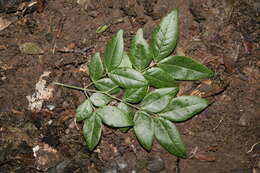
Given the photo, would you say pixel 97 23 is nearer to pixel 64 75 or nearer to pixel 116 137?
pixel 64 75

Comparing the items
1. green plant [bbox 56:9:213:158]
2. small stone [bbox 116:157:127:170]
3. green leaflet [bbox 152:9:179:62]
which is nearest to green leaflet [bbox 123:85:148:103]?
green plant [bbox 56:9:213:158]

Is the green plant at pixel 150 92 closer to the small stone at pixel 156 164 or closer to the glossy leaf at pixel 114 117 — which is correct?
the glossy leaf at pixel 114 117

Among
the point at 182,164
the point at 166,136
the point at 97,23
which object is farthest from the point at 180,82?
the point at 97,23

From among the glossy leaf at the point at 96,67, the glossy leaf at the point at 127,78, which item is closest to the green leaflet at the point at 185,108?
the glossy leaf at the point at 127,78

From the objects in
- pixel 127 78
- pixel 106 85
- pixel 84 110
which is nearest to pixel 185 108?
pixel 127 78

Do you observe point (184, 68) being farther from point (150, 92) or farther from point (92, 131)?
point (92, 131)

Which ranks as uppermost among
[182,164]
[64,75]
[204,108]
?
[64,75]

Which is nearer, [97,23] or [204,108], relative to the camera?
[204,108]

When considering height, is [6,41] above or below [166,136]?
above

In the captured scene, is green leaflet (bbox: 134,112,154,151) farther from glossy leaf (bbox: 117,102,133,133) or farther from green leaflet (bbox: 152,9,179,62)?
green leaflet (bbox: 152,9,179,62)
